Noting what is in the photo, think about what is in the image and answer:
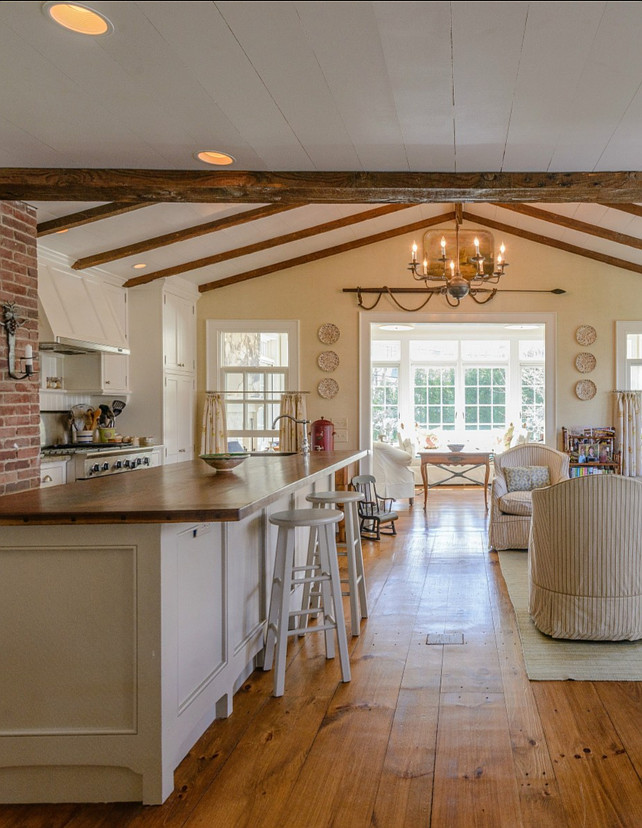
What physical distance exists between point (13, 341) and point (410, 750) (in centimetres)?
269

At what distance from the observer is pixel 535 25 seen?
6.70ft

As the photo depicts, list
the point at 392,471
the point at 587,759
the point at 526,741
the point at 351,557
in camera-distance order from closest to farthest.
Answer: the point at 587,759 → the point at 526,741 → the point at 351,557 → the point at 392,471

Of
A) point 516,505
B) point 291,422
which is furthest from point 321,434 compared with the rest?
point 516,505

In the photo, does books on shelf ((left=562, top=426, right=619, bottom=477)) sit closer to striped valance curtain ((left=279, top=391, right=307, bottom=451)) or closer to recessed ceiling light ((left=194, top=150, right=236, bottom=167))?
striped valance curtain ((left=279, top=391, right=307, bottom=451))

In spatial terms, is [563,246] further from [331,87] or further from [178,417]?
[331,87]

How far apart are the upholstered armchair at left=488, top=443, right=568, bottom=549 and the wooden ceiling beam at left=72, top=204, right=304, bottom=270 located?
329 cm

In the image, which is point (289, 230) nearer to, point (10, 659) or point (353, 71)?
point (353, 71)

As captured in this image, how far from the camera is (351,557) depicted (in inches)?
144

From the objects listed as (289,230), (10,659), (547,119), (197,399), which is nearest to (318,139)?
(547,119)

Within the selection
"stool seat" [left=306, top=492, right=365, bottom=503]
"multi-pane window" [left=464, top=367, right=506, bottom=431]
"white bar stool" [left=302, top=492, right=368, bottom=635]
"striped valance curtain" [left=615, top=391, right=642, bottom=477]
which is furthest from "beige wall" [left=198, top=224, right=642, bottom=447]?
"stool seat" [left=306, top=492, right=365, bottom=503]

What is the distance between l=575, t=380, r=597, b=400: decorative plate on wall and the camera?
7.80 m

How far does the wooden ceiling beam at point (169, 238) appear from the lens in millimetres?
5855

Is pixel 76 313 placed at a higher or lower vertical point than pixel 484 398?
higher

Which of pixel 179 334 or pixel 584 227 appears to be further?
pixel 179 334
